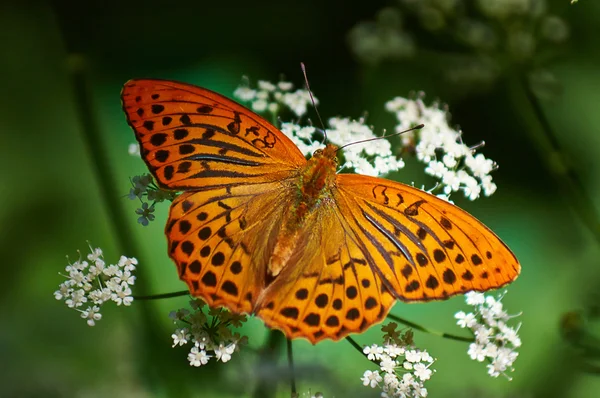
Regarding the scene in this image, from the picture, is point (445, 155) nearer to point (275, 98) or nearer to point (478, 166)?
point (478, 166)

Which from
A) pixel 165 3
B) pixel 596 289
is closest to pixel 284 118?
pixel 165 3

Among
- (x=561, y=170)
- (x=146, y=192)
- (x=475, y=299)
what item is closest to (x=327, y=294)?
(x=475, y=299)

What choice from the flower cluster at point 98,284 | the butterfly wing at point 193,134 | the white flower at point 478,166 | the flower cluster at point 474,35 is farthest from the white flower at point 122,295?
the flower cluster at point 474,35

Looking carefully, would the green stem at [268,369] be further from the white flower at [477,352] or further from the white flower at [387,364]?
the white flower at [477,352]

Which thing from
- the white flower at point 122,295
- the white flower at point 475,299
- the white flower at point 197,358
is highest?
the white flower at point 475,299

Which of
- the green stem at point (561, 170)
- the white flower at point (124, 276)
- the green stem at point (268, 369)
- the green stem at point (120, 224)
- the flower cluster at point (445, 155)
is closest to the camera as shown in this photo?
the white flower at point (124, 276)

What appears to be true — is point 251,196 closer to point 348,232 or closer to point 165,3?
point 348,232
